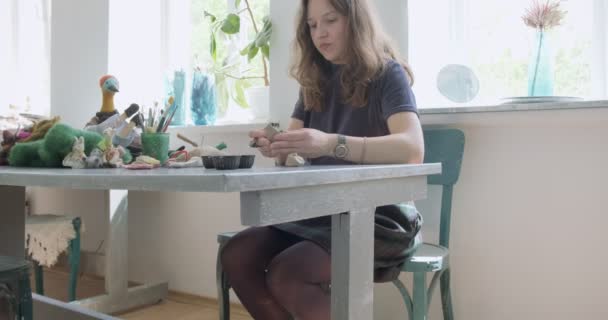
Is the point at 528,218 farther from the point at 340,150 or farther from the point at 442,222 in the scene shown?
the point at 340,150

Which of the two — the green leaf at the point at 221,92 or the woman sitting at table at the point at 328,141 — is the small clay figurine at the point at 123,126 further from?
the green leaf at the point at 221,92

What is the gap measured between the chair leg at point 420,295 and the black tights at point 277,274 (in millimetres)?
341

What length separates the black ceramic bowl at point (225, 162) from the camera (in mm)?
882

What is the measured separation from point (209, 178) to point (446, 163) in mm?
1124

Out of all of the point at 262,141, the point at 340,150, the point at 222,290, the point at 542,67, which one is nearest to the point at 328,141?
the point at 340,150

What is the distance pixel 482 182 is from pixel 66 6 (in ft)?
7.60

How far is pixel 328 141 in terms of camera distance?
106 centimetres

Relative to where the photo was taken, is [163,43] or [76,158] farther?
[163,43]

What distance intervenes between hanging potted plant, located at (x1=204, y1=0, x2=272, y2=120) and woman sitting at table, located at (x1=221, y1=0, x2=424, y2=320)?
0.86 metres

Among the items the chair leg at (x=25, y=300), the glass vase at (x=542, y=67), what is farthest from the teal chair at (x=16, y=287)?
the glass vase at (x=542, y=67)

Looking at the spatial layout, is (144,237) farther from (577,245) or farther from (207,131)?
(577,245)

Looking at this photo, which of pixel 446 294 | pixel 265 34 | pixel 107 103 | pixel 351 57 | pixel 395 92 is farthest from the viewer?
pixel 265 34

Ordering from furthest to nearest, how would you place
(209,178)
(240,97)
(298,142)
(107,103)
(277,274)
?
(240,97), (107,103), (277,274), (298,142), (209,178)

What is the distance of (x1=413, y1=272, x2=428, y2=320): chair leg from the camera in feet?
4.53
